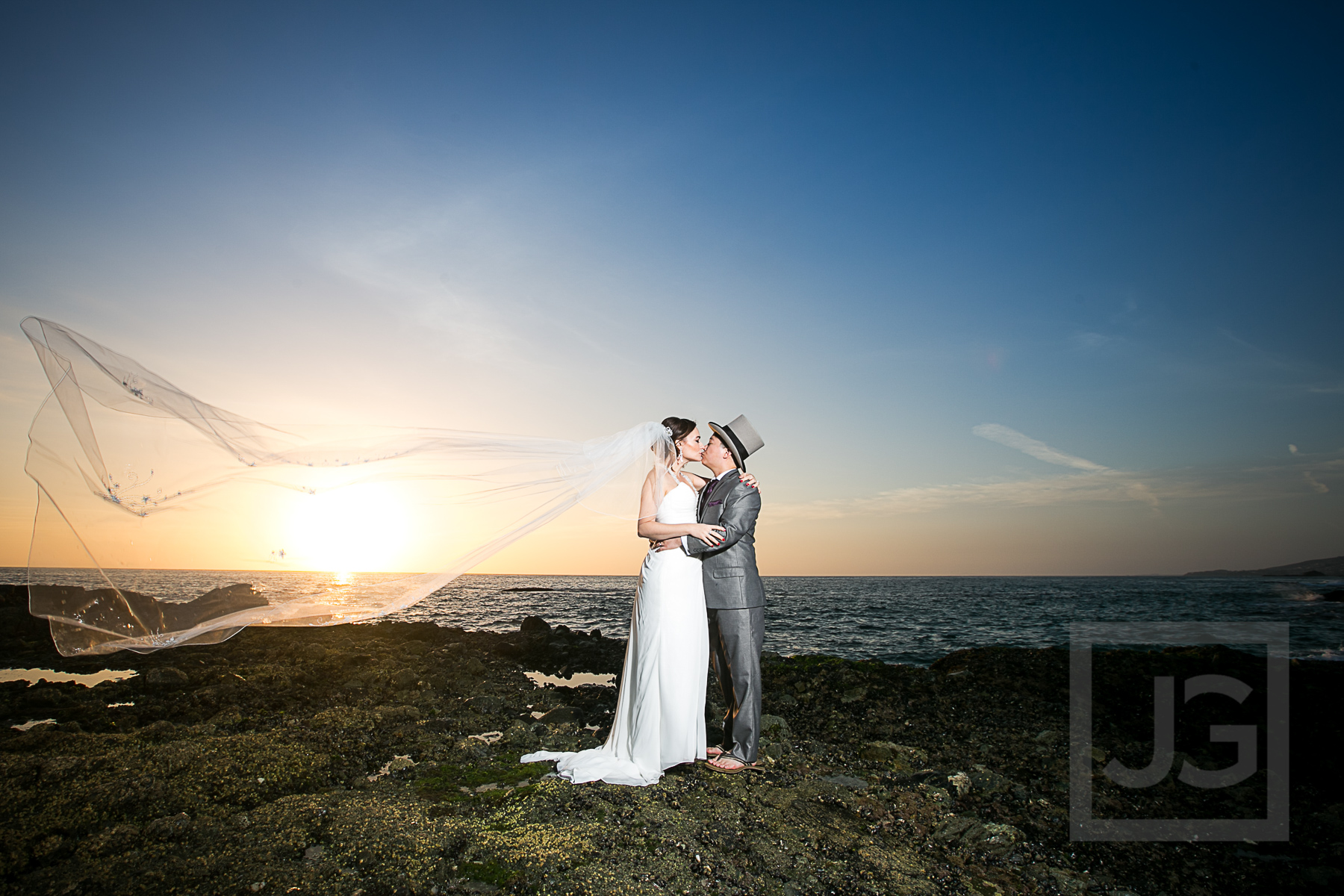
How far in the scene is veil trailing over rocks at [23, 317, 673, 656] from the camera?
464 cm

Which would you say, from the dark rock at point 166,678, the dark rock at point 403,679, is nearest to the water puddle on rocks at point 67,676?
the dark rock at point 166,678

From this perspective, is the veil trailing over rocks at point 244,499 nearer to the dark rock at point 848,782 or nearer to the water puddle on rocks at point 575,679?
the dark rock at point 848,782

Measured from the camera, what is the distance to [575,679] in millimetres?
11641

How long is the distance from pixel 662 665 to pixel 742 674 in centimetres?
74

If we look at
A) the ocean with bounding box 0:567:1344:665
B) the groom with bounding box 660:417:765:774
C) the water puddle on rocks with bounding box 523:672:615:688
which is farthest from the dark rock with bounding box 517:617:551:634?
the groom with bounding box 660:417:765:774

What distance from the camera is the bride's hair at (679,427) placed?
19.5 ft

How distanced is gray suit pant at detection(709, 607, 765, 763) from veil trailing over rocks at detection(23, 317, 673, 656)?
1.40 m

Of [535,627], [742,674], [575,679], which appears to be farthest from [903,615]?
[742,674]

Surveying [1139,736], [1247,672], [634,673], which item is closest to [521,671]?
[634,673]

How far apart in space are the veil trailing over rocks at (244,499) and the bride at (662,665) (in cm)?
72

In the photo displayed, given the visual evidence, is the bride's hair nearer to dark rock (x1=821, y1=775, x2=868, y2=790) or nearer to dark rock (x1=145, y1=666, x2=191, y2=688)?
dark rock (x1=821, y1=775, x2=868, y2=790)

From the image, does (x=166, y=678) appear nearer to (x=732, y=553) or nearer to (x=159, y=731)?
(x=159, y=731)

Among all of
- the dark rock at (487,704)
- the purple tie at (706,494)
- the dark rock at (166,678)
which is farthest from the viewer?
the dark rock at (166,678)

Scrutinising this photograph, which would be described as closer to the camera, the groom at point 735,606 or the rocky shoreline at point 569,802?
the rocky shoreline at point 569,802
